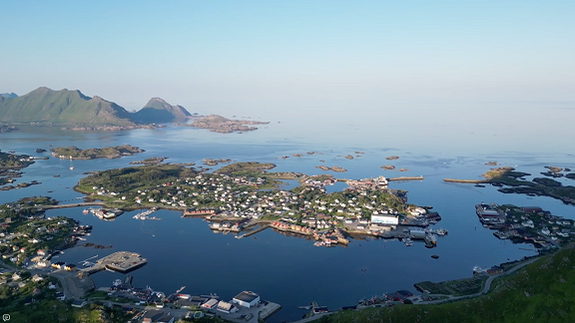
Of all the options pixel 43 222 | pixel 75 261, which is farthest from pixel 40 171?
pixel 75 261

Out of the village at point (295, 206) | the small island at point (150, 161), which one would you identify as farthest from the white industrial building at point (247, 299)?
A: the small island at point (150, 161)

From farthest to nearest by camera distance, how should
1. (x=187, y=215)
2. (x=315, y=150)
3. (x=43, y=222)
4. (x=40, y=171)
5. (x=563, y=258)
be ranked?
(x=315, y=150) → (x=40, y=171) → (x=187, y=215) → (x=43, y=222) → (x=563, y=258)

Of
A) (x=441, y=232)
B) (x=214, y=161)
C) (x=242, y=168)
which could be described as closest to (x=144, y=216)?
(x=242, y=168)

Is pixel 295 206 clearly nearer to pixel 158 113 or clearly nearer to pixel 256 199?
pixel 256 199

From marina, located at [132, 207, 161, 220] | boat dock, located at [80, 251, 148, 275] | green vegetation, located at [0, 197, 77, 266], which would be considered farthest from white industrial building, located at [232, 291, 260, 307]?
marina, located at [132, 207, 161, 220]

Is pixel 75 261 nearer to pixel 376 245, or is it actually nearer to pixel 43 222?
pixel 43 222

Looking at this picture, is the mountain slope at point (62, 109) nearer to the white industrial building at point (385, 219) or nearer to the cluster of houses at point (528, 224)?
the white industrial building at point (385, 219)
